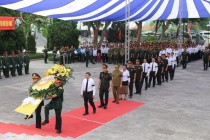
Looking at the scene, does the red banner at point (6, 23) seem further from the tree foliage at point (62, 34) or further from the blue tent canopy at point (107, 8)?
the tree foliage at point (62, 34)

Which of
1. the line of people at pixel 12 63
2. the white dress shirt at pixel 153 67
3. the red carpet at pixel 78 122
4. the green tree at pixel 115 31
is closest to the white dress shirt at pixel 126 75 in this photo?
the red carpet at pixel 78 122

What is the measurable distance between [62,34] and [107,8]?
9816mm

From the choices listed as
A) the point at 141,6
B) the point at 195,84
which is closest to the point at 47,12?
the point at 141,6

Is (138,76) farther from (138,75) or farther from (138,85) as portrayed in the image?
(138,85)

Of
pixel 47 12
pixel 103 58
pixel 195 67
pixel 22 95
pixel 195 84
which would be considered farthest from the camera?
pixel 103 58

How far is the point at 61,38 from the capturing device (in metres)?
24.6

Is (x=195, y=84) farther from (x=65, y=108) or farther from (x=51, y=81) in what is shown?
(x=51, y=81)

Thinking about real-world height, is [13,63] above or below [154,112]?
above

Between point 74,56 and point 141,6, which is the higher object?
point 141,6

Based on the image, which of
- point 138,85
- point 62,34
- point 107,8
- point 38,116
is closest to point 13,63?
point 107,8

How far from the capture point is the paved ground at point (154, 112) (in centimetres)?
788

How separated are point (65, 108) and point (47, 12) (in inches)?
197

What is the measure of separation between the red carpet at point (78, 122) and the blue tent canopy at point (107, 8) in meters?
4.79

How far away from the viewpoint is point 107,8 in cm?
1541
